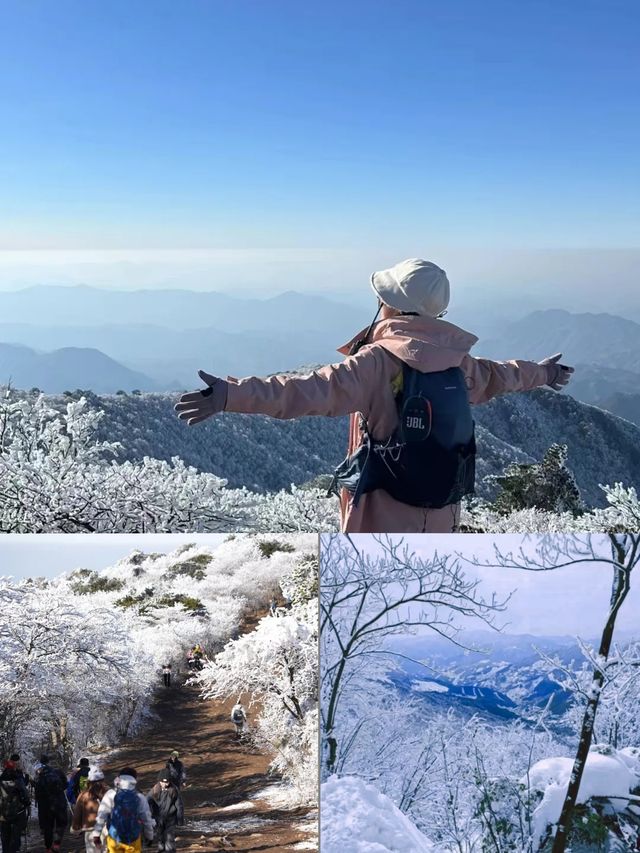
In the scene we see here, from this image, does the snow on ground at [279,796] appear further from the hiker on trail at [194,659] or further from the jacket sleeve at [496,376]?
the jacket sleeve at [496,376]

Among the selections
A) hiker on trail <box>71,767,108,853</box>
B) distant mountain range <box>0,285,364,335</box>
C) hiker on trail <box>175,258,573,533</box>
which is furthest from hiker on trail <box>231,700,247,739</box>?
distant mountain range <box>0,285,364,335</box>

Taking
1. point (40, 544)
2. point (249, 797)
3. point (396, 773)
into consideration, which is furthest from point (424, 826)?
point (40, 544)

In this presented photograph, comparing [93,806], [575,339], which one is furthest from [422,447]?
[575,339]

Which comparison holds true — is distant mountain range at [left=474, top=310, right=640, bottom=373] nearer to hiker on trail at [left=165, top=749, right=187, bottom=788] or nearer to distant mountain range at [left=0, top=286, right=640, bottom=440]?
distant mountain range at [left=0, top=286, right=640, bottom=440]

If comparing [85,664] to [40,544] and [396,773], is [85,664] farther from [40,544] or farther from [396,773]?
[396,773]

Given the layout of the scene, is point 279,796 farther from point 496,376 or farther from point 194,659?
point 496,376

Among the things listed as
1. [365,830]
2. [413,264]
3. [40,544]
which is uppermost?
[413,264]
